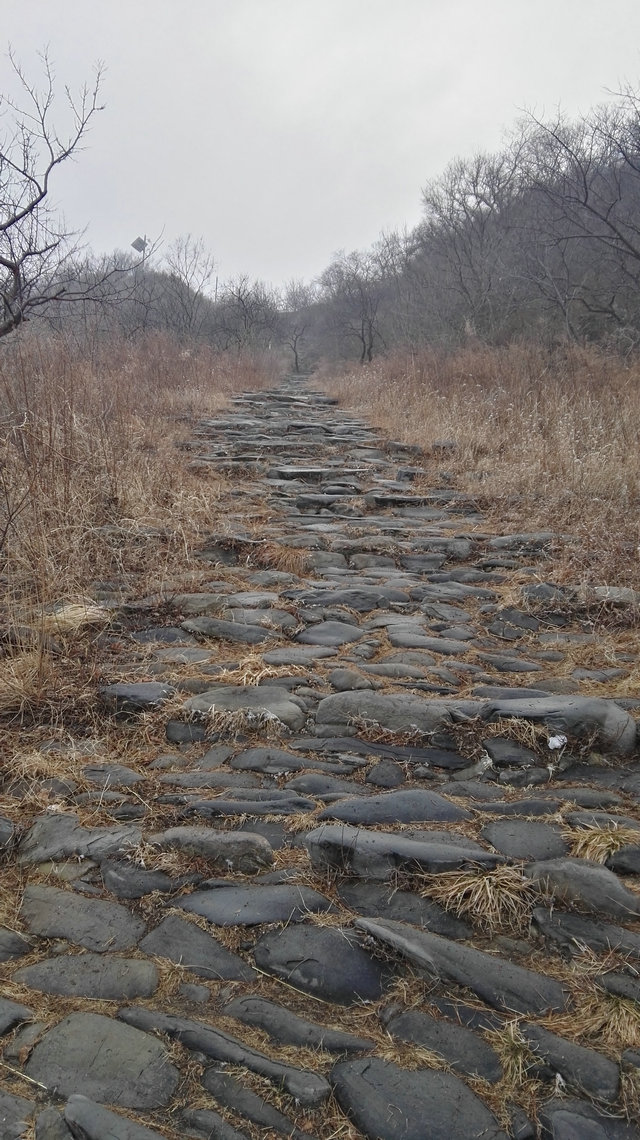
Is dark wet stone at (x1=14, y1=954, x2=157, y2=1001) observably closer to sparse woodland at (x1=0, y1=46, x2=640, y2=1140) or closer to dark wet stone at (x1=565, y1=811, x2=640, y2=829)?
sparse woodland at (x1=0, y1=46, x2=640, y2=1140)

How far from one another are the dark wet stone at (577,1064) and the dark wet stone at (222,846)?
32.7 inches

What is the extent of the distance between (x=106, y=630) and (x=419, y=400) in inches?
372

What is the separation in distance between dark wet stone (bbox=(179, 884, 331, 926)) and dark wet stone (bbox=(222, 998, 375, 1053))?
0.24 meters

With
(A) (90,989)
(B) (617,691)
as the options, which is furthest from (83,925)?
(B) (617,691)

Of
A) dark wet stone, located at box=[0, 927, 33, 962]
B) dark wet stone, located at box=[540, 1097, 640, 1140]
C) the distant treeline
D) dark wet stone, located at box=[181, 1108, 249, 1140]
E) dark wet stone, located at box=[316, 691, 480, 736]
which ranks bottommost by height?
dark wet stone, located at box=[540, 1097, 640, 1140]

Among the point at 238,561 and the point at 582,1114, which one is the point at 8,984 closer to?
the point at 582,1114

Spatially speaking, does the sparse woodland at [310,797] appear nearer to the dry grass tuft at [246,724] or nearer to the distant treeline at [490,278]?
the dry grass tuft at [246,724]

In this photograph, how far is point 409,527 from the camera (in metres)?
5.61

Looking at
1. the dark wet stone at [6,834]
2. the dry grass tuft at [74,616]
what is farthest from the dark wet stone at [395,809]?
the dry grass tuft at [74,616]

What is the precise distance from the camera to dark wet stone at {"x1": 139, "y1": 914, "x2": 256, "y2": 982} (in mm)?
1683

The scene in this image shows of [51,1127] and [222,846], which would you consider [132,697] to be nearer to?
[222,846]

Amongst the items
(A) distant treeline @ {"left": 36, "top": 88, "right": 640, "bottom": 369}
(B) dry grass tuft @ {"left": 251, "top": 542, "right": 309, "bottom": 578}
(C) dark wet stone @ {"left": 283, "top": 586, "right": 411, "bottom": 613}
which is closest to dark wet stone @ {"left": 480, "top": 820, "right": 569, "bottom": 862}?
(C) dark wet stone @ {"left": 283, "top": 586, "right": 411, "bottom": 613}

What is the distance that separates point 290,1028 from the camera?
152cm

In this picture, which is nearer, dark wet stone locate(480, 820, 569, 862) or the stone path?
the stone path
